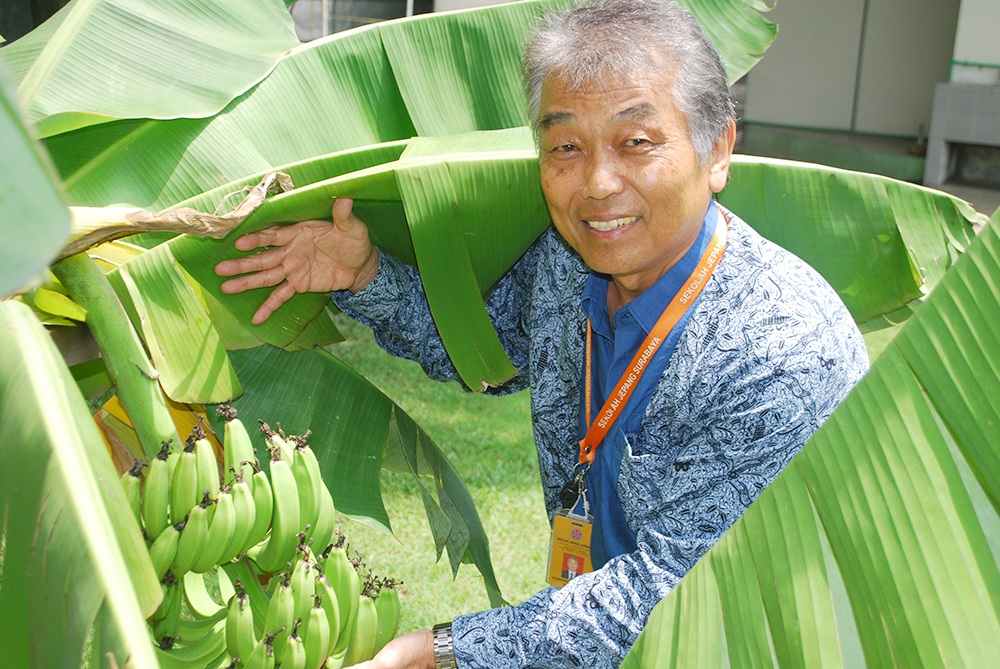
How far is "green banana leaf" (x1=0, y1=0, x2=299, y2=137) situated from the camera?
140cm

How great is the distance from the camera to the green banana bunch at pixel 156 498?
114cm

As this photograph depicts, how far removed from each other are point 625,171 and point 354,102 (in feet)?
2.60

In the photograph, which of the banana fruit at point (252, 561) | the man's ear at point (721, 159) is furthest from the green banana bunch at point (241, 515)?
the man's ear at point (721, 159)

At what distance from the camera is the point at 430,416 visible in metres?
4.40

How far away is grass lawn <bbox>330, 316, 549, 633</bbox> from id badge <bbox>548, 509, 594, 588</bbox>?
139cm

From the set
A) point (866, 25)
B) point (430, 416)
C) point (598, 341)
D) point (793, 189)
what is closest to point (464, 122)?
point (598, 341)

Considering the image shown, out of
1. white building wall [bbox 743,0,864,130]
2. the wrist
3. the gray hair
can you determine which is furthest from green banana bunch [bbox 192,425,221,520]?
white building wall [bbox 743,0,864,130]

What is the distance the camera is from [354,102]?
1795 mm

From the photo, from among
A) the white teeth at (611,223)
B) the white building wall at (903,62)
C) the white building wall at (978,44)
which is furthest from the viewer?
the white building wall at (903,62)

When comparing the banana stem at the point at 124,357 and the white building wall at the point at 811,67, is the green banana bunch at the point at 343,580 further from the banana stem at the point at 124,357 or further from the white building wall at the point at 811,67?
the white building wall at the point at 811,67

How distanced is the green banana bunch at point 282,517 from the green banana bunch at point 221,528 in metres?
0.08

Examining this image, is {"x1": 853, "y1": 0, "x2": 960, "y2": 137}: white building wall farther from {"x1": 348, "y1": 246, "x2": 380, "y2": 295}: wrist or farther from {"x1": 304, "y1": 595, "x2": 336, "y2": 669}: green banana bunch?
{"x1": 304, "y1": 595, "x2": 336, "y2": 669}: green banana bunch

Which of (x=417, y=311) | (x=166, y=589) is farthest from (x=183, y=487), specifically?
(x=417, y=311)

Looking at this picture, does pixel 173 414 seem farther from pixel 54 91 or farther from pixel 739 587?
pixel 739 587
